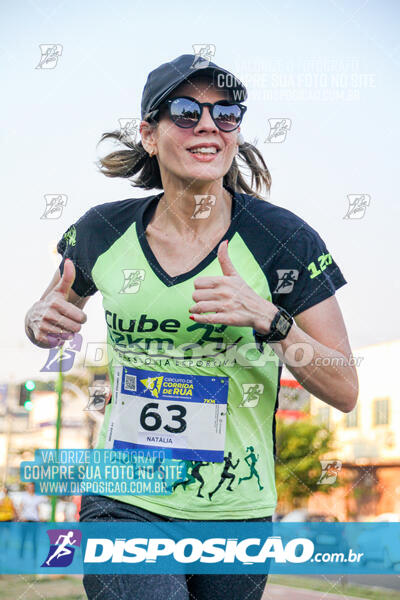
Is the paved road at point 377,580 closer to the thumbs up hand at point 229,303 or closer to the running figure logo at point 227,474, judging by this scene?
the running figure logo at point 227,474

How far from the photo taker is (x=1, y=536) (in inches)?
478

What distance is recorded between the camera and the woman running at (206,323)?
287cm

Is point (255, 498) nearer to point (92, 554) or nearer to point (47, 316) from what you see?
point (92, 554)

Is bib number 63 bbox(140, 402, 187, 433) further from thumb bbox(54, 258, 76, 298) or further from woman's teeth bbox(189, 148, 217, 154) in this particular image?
woman's teeth bbox(189, 148, 217, 154)

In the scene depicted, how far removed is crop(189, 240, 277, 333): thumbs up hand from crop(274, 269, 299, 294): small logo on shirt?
206mm

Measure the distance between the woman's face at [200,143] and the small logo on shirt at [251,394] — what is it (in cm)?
75

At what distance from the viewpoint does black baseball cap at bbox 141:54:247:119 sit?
10.3 ft

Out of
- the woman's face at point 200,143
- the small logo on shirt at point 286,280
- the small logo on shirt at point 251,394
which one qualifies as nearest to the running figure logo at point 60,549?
the small logo on shirt at point 251,394

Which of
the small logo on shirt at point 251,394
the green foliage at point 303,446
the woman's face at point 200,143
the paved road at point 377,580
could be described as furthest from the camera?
the green foliage at point 303,446

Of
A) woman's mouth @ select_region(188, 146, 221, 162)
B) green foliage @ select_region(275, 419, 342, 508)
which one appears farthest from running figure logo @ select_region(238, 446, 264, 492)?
green foliage @ select_region(275, 419, 342, 508)

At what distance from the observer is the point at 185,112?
10.3 ft

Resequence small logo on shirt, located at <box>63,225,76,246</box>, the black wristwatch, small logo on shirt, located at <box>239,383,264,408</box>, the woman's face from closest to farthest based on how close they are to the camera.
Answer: the black wristwatch → small logo on shirt, located at <box>239,383,264,408</box> → the woman's face → small logo on shirt, located at <box>63,225,76,246</box>

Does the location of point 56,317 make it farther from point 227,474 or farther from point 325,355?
point 325,355

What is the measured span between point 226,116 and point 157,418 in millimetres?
1132
